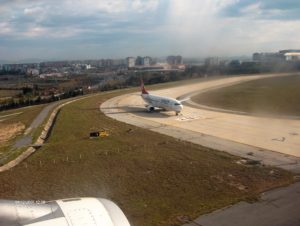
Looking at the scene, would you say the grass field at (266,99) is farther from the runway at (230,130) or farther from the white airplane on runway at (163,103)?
the white airplane on runway at (163,103)

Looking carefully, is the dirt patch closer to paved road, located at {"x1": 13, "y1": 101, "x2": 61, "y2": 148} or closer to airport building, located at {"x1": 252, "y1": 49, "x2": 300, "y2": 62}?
paved road, located at {"x1": 13, "y1": 101, "x2": 61, "y2": 148}

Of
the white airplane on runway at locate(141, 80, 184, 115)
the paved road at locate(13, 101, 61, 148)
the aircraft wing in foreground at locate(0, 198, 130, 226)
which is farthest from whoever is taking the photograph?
the white airplane on runway at locate(141, 80, 184, 115)

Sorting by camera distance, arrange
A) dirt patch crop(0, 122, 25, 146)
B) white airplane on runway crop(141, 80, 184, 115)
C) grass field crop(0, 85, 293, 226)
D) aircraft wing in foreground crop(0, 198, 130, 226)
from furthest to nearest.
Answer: white airplane on runway crop(141, 80, 184, 115), dirt patch crop(0, 122, 25, 146), grass field crop(0, 85, 293, 226), aircraft wing in foreground crop(0, 198, 130, 226)

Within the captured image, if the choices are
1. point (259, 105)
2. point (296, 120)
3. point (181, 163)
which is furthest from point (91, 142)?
point (259, 105)

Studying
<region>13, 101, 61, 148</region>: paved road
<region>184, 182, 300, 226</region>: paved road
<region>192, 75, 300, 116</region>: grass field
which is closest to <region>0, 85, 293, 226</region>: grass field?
<region>184, 182, 300, 226</region>: paved road

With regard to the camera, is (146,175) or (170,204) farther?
(146,175)

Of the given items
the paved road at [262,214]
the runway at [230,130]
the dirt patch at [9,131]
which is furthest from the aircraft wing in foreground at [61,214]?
the dirt patch at [9,131]

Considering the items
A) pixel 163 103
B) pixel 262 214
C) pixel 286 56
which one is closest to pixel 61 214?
pixel 262 214

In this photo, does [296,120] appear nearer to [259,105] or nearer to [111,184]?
[259,105]
